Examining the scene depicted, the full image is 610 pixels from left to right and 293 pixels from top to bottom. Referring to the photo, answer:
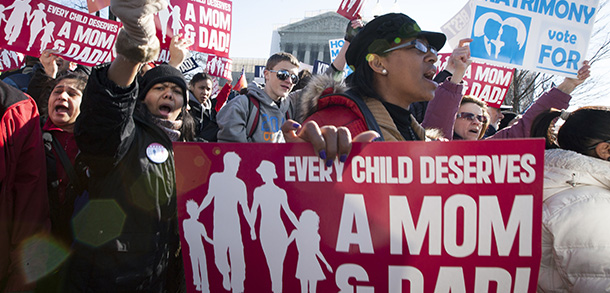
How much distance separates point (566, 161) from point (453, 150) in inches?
29.2

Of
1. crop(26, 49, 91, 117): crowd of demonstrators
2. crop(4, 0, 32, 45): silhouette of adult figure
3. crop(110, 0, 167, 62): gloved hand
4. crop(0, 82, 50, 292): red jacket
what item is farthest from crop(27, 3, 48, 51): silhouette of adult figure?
crop(110, 0, 167, 62): gloved hand

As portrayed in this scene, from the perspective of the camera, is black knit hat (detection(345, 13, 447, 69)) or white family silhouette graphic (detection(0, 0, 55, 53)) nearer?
black knit hat (detection(345, 13, 447, 69))

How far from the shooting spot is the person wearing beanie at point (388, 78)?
1.87m

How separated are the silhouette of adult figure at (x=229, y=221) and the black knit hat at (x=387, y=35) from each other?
2.84 ft

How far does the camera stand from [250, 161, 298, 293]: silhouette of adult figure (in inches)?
62.3

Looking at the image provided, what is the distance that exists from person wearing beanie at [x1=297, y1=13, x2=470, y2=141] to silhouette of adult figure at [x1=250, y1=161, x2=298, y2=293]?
362mm

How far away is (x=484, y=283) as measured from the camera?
144cm

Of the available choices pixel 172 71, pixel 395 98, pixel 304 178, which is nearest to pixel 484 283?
pixel 304 178

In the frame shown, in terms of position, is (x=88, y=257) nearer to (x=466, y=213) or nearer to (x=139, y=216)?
(x=139, y=216)

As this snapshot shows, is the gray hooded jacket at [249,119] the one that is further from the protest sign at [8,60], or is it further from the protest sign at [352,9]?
the protest sign at [8,60]

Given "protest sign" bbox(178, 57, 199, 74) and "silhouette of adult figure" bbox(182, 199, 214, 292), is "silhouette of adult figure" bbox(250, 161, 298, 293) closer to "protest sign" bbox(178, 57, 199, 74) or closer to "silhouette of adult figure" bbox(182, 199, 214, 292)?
"silhouette of adult figure" bbox(182, 199, 214, 292)

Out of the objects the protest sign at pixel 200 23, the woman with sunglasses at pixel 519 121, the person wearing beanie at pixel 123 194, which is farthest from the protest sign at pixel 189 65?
the person wearing beanie at pixel 123 194

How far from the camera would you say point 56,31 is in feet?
18.9

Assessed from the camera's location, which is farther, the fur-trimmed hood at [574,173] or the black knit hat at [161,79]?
the black knit hat at [161,79]
